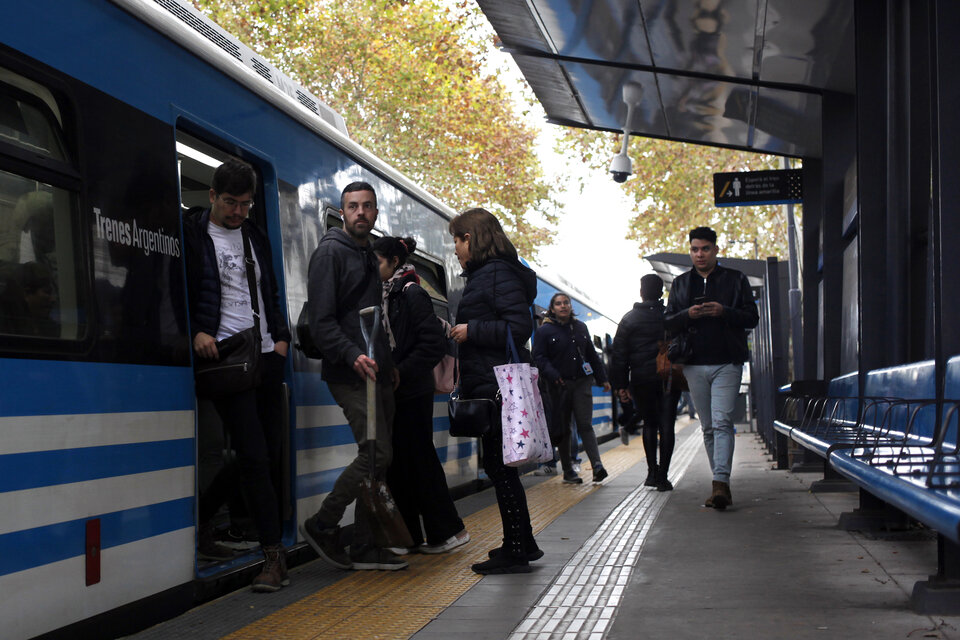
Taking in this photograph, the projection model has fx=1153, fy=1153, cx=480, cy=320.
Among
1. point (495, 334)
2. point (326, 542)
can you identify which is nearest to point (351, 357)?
point (495, 334)

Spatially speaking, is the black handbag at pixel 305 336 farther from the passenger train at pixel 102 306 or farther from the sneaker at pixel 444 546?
the sneaker at pixel 444 546

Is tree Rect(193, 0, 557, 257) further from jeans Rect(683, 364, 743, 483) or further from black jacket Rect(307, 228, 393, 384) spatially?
black jacket Rect(307, 228, 393, 384)

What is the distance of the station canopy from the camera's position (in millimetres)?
8820

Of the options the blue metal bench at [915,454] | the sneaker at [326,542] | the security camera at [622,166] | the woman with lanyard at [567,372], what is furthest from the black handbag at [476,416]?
the security camera at [622,166]

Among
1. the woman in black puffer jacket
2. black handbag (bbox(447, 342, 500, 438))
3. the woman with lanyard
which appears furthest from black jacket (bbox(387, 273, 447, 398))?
the woman with lanyard

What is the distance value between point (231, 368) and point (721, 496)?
15.7 ft

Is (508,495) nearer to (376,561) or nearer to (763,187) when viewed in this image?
(376,561)

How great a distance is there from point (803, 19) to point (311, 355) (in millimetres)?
4789

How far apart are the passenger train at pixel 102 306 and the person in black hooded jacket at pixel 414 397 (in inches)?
34.0

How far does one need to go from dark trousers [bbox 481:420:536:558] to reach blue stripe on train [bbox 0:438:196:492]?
1.66 metres

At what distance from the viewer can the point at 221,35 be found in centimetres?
612

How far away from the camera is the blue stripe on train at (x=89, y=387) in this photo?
147 inches

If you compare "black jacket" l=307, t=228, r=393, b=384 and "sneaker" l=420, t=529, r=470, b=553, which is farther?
"sneaker" l=420, t=529, r=470, b=553

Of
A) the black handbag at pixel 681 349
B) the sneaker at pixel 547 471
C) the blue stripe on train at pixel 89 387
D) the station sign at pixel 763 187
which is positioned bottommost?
the sneaker at pixel 547 471
